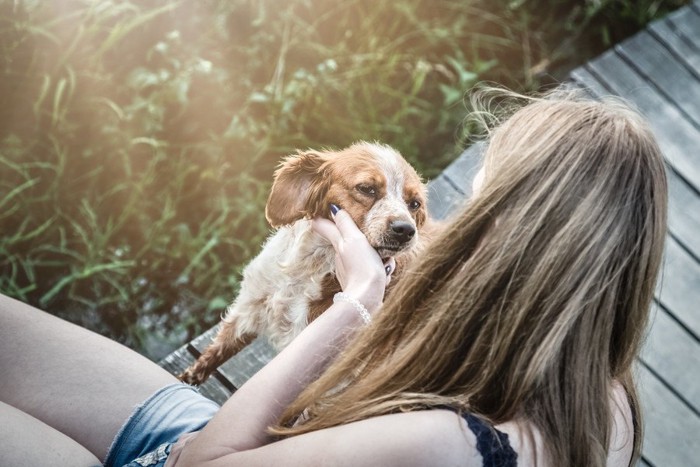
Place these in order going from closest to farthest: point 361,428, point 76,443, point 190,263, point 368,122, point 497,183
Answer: point 361,428 → point 497,183 → point 76,443 → point 190,263 → point 368,122

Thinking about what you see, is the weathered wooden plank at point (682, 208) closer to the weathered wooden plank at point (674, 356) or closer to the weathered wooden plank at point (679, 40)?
the weathered wooden plank at point (674, 356)

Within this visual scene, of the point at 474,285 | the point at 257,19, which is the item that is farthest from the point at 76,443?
the point at 257,19

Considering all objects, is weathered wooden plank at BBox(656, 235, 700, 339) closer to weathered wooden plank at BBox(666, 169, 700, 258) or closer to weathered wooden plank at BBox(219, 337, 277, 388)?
weathered wooden plank at BBox(666, 169, 700, 258)

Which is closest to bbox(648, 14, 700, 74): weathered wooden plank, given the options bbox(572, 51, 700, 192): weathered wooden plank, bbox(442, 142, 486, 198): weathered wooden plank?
bbox(572, 51, 700, 192): weathered wooden plank

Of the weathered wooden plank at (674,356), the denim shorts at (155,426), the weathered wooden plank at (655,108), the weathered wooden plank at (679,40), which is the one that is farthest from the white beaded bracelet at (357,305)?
the weathered wooden plank at (679,40)

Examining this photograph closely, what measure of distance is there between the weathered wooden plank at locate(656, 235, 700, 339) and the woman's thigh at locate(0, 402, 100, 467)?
230 cm

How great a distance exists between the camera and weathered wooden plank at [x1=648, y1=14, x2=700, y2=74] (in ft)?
11.7

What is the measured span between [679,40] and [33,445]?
3715 millimetres

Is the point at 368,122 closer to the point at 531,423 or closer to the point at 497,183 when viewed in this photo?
the point at 497,183

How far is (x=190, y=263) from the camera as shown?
3008 millimetres

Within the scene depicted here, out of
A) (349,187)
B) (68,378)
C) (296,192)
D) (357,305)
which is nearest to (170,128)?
(296,192)

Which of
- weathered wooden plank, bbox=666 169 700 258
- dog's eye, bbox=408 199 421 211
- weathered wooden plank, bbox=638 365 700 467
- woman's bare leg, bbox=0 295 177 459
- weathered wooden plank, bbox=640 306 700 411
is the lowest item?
weathered wooden plank, bbox=638 365 700 467

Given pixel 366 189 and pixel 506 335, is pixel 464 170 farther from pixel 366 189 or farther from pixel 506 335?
pixel 506 335

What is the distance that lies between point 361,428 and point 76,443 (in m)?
0.77
